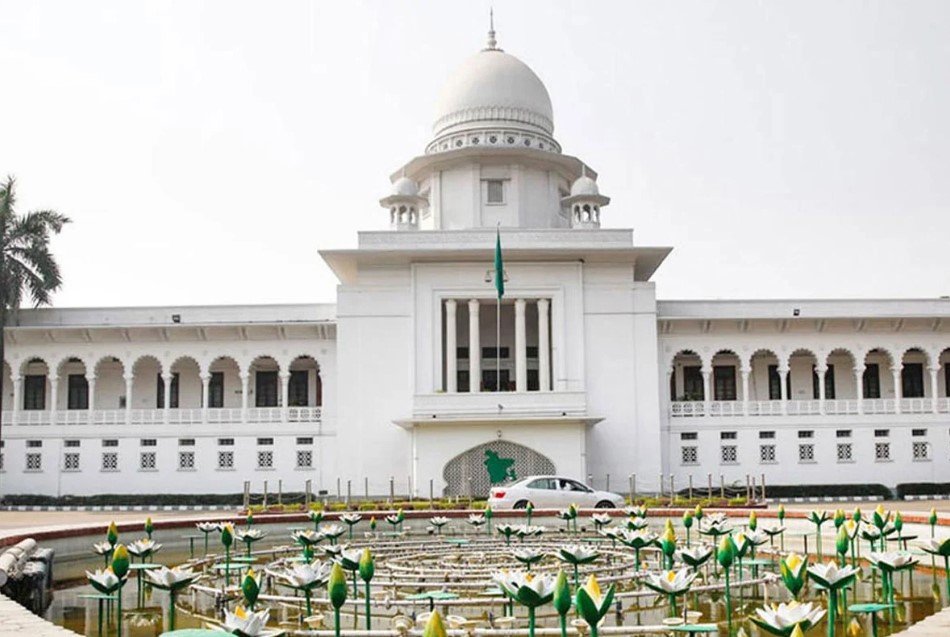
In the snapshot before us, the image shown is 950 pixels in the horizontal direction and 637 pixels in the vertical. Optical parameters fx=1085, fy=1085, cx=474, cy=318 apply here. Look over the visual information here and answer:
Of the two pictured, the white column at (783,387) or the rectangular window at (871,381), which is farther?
the rectangular window at (871,381)

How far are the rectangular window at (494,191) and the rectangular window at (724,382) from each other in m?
10.4

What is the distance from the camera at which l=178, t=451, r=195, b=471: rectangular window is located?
38094 mm

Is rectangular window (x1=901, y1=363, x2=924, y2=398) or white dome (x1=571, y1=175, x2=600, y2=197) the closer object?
white dome (x1=571, y1=175, x2=600, y2=197)

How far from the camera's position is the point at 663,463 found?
A: 123 feet

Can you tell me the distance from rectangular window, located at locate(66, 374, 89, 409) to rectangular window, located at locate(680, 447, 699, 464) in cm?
2218

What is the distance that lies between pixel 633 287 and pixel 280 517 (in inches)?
755

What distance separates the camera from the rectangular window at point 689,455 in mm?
38031

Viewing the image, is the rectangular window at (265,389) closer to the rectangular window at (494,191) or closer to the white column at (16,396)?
the white column at (16,396)

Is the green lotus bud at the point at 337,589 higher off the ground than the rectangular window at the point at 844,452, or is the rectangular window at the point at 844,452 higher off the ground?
the rectangular window at the point at 844,452

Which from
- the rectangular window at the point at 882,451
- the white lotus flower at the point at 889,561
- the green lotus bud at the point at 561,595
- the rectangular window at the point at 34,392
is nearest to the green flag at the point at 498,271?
the rectangular window at the point at 882,451

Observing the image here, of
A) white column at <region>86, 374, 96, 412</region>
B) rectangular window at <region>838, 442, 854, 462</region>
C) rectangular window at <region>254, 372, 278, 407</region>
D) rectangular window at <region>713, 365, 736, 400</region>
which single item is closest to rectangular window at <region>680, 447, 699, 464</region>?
rectangular window at <region>713, 365, 736, 400</region>

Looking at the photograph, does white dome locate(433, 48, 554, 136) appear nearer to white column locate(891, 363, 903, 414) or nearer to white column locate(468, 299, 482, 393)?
white column locate(468, 299, 482, 393)

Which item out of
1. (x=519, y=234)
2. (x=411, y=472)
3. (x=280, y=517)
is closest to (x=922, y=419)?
(x=519, y=234)

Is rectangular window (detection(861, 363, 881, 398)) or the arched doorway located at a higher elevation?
rectangular window (detection(861, 363, 881, 398))
